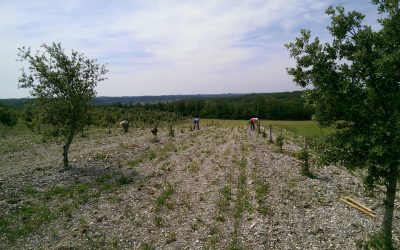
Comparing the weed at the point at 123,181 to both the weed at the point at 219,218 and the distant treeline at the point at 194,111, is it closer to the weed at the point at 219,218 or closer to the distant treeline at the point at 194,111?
the weed at the point at 219,218

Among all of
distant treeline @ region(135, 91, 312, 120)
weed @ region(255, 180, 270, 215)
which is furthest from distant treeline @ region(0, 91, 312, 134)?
weed @ region(255, 180, 270, 215)

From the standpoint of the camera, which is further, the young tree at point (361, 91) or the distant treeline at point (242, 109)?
the distant treeline at point (242, 109)

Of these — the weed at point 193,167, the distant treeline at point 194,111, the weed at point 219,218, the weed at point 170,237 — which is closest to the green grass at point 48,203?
the weed at point 193,167

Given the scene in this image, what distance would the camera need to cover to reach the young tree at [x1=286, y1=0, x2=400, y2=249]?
10.0 m

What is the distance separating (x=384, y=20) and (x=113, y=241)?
12636 millimetres

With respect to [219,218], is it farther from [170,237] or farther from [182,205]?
[182,205]

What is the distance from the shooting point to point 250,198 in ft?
62.8

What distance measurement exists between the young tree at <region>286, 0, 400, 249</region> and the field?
4023 mm

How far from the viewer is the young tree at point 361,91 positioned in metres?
10.0

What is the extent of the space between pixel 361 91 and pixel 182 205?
11207mm

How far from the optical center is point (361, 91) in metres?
10.5

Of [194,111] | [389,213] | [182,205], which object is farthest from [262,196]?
[194,111]

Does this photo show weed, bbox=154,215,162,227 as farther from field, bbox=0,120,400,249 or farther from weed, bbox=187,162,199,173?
weed, bbox=187,162,199,173

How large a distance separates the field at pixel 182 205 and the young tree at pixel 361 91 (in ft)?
13.2
